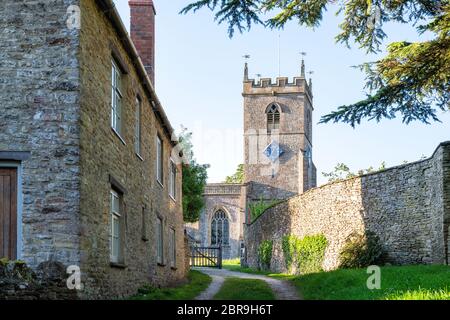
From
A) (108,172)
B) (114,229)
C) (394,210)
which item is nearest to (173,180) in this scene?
(394,210)

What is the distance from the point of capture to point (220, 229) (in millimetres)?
58094

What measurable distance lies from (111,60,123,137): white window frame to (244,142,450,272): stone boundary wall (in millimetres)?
8381

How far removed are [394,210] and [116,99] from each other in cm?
1034

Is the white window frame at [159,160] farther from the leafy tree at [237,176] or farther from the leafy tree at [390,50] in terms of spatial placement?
the leafy tree at [237,176]

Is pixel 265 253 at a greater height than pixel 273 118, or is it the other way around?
pixel 273 118

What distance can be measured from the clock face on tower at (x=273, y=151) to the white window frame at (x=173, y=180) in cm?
3656

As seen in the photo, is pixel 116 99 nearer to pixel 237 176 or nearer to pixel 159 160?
pixel 159 160

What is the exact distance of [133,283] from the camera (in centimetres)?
1327

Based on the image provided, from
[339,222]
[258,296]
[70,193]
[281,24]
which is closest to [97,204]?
[70,193]

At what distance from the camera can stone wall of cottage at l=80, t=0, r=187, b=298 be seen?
9969 millimetres

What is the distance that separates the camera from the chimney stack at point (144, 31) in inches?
744

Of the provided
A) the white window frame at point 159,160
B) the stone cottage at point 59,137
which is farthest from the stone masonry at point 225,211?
the stone cottage at point 59,137

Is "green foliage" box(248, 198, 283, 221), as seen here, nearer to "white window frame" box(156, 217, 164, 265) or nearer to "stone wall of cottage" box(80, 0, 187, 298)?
"white window frame" box(156, 217, 164, 265)

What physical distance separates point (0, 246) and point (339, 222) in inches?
606
